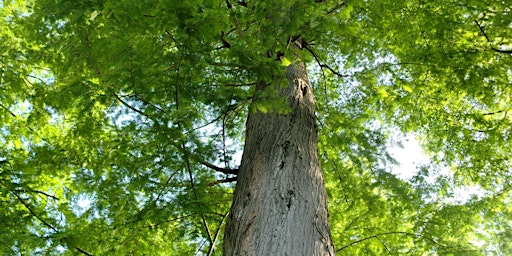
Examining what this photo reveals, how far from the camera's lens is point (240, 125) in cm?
614

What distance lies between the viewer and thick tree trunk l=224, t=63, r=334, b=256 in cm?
228

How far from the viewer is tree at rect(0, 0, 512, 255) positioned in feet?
8.74

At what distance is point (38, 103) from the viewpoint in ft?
18.6

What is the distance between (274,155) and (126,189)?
1.91m

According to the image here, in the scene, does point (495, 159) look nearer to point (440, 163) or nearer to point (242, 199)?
point (440, 163)

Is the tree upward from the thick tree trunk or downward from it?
upward

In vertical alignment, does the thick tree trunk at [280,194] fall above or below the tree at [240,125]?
below

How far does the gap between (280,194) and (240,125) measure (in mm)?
3660

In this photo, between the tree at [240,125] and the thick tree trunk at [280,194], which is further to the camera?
the tree at [240,125]

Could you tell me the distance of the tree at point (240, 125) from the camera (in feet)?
8.74

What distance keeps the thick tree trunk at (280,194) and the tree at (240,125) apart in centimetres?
1

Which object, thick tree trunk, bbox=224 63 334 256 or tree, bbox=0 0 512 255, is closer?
thick tree trunk, bbox=224 63 334 256

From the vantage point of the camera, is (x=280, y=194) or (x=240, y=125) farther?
(x=240, y=125)

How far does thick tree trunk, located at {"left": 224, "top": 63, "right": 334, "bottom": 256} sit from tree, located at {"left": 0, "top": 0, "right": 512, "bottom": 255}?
0.01 m
